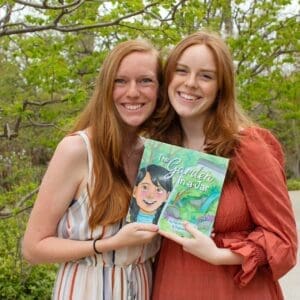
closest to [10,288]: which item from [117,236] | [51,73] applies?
[51,73]

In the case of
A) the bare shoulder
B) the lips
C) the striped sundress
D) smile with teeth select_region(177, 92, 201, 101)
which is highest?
smile with teeth select_region(177, 92, 201, 101)

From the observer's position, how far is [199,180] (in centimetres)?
214

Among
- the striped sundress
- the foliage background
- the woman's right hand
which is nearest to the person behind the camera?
the woman's right hand

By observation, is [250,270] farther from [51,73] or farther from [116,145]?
[51,73]

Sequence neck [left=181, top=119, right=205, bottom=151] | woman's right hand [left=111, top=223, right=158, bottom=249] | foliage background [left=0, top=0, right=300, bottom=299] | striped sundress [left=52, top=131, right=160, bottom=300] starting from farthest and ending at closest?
foliage background [left=0, top=0, right=300, bottom=299] → neck [left=181, top=119, right=205, bottom=151] → striped sundress [left=52, top=131, right=160, bottom=300] → woman's right hand [left=111, top=223, right=158, bottom=249]

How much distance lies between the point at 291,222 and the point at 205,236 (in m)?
0.37

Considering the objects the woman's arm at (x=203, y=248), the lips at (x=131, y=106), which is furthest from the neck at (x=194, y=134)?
the woman's arm at (x=203, y=248)

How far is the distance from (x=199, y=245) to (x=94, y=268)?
0.45m

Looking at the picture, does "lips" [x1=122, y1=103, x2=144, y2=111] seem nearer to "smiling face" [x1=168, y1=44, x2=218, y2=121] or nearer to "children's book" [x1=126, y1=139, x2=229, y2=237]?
"smiling face" [x1=168, y1=44, x2=218, y2=121]

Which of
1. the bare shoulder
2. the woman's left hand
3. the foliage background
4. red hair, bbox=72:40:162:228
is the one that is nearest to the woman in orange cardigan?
the woman's left hand

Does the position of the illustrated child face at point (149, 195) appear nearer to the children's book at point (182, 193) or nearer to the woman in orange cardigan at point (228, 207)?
the children's book at point (182, 193)

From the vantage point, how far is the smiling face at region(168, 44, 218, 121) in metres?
2.21

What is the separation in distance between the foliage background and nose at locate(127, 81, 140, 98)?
3.97ft

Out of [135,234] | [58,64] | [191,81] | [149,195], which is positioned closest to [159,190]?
[149,195]
